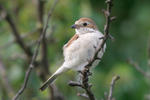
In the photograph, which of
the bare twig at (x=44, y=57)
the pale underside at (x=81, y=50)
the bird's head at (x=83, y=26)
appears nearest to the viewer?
the pale underside at (x=81, y=50)

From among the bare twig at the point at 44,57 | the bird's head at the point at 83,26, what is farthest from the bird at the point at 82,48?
the bare twig at the point at 44,57

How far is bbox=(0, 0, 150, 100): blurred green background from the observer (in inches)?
206

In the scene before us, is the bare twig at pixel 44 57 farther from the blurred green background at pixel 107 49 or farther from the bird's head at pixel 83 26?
the bird's head at pixel 83 26

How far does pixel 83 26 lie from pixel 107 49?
70.8 inches

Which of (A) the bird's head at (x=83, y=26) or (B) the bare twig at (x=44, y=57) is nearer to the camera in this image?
(A) the bird's head at (x=83, y=26)

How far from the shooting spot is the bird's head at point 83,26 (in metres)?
4.17

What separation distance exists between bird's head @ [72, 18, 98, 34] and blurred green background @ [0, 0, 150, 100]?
1.01 meters

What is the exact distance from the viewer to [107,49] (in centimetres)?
598

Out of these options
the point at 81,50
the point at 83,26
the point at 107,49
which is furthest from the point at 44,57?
the point at 81,50

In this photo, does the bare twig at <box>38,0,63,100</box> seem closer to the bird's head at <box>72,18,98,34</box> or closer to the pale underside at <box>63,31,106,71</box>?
the bird's head at <box>72,18,98,34</box>

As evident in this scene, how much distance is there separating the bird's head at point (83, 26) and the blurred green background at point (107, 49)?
1005mm

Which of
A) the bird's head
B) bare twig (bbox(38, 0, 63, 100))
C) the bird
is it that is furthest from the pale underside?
bare twig (bbox(38, 0, 63, 100))

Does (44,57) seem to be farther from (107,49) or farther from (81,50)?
(81,50)

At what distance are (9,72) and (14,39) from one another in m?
0.68
